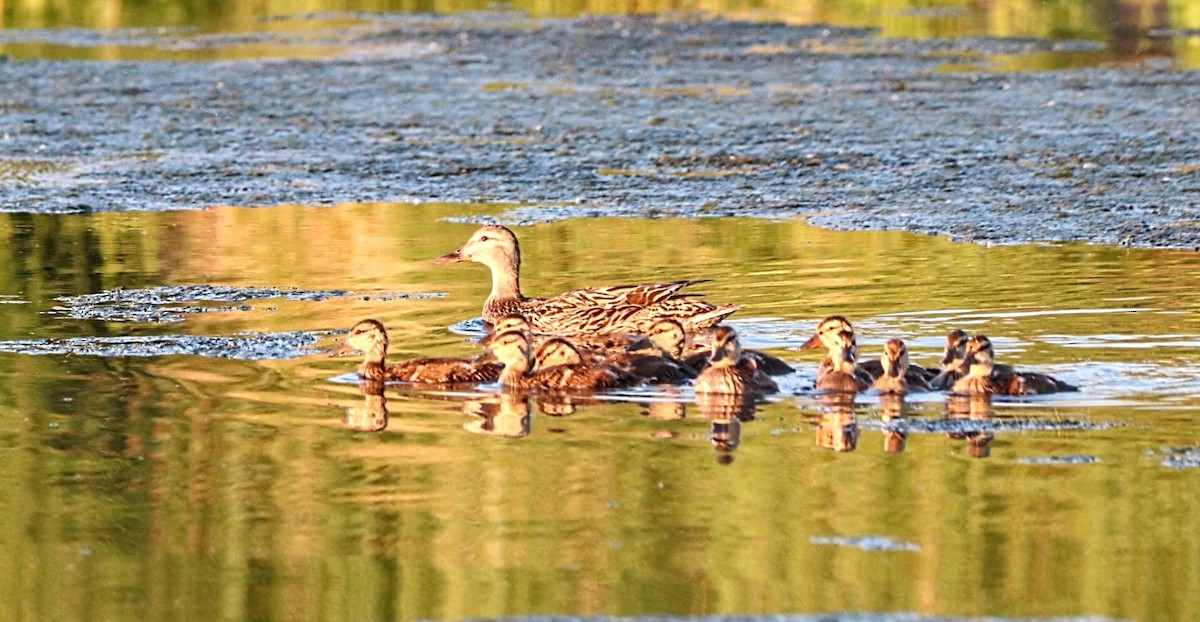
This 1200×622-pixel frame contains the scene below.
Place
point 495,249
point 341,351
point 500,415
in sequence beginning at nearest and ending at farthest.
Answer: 1. point 500,415
2. point 341,351
3. point 495,249

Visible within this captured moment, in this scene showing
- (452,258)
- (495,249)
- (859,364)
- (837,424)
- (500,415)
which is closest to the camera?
(837,424)

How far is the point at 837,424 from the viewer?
296 inches

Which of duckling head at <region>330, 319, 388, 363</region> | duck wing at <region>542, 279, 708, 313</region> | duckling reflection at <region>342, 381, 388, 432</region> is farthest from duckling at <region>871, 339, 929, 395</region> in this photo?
duckling head at <region>330, 319, 388, 363</region>

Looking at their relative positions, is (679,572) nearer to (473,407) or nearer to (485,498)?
(485,498)

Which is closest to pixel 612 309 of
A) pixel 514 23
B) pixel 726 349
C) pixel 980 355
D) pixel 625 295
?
pixel 625 295

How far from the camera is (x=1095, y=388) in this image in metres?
8.02

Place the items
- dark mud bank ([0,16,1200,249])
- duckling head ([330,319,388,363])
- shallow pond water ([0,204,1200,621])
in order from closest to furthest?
shallow pond water ([0,204,1200,621])
duckling head ([330,319,388,363])
dark mud bank ([0,16,1200,249])

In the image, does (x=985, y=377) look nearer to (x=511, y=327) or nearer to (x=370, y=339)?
(x=511, y=327)

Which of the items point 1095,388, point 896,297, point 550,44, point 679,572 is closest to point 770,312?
point 896,297

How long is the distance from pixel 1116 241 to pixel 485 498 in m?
5.98

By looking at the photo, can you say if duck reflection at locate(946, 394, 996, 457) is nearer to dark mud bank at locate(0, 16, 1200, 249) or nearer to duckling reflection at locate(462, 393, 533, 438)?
duckling reflection at locate(462, 393, 533, 438)

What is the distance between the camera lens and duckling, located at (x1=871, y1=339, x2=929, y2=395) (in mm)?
7969

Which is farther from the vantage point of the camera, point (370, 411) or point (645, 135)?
point (645, 135)

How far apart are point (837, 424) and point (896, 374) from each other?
64cm
